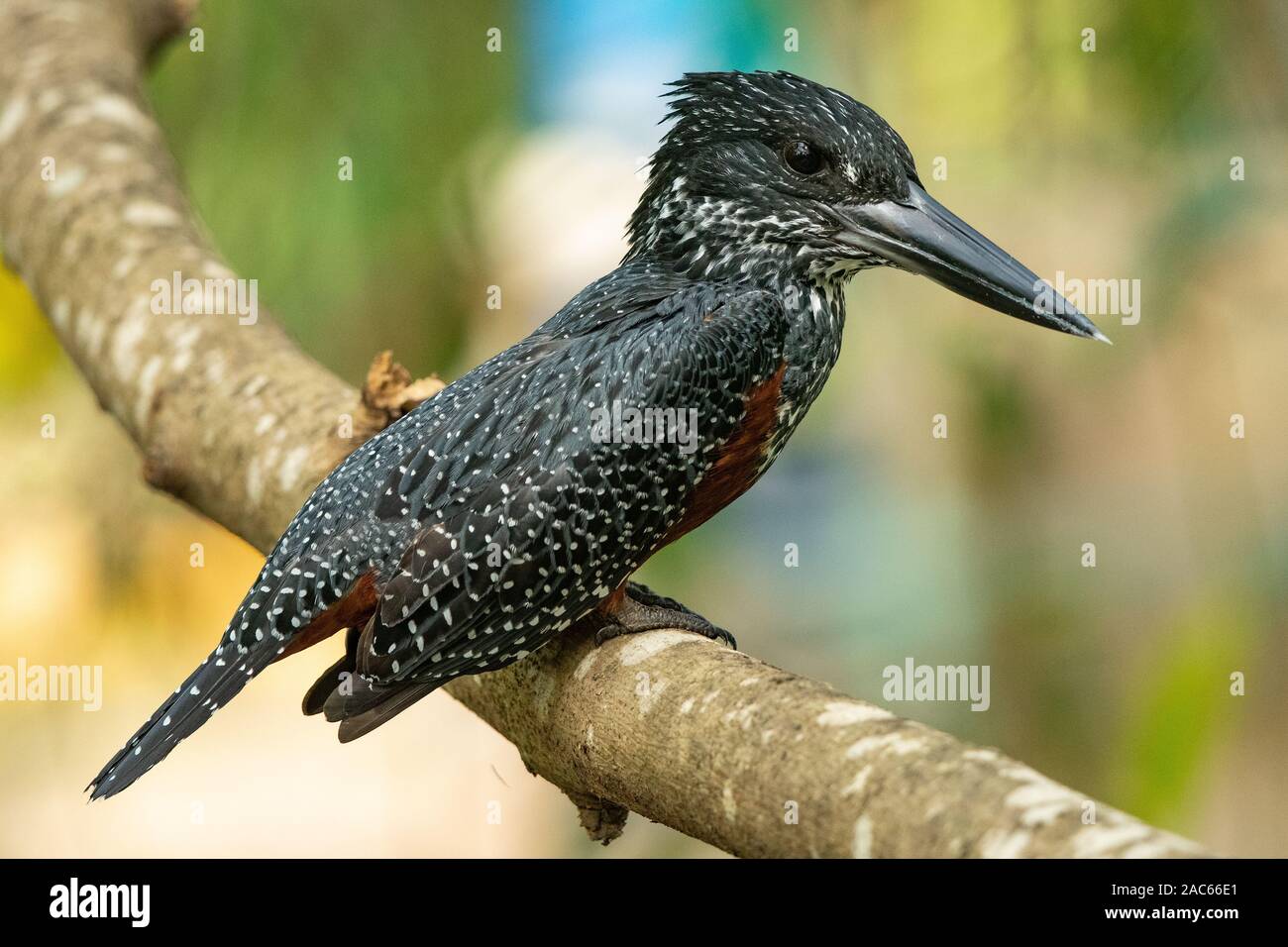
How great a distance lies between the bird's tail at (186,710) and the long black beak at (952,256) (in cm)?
Result: 128

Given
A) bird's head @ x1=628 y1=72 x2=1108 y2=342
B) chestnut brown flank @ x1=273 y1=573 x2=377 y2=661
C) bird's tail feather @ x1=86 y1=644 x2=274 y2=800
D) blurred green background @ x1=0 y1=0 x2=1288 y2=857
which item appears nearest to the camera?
bird's tail feather @ x1=86 y1=644 x2=274 y2=800

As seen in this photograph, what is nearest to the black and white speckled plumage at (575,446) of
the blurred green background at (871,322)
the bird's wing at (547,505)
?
the bird's wing at (547,505)

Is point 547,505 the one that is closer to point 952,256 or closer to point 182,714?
point 182,714

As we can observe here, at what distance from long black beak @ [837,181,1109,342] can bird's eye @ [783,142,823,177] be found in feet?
0.34

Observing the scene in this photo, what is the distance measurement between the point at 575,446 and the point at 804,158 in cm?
72

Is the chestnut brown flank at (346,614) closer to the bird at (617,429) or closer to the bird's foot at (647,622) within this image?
the bird at (617,429)

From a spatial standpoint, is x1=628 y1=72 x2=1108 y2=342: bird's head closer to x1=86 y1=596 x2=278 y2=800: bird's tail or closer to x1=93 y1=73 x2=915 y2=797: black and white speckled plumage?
x1=93 y1=73 x2=915 y2=797: black and white speckled plumage

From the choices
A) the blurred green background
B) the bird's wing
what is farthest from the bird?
the blurred green background

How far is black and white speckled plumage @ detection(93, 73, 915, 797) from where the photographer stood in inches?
82.0

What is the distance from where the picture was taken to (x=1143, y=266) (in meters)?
3.33

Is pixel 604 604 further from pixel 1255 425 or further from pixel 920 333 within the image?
pixel 1255 425

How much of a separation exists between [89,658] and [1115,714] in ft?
9.75

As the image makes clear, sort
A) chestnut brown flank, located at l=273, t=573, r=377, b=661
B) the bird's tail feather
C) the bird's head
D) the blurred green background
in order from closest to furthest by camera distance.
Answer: the bird's tail feather < chestnut brown flank, located at l=273, t=573, r=377, b=661 < the bird's head < the blurred green background
